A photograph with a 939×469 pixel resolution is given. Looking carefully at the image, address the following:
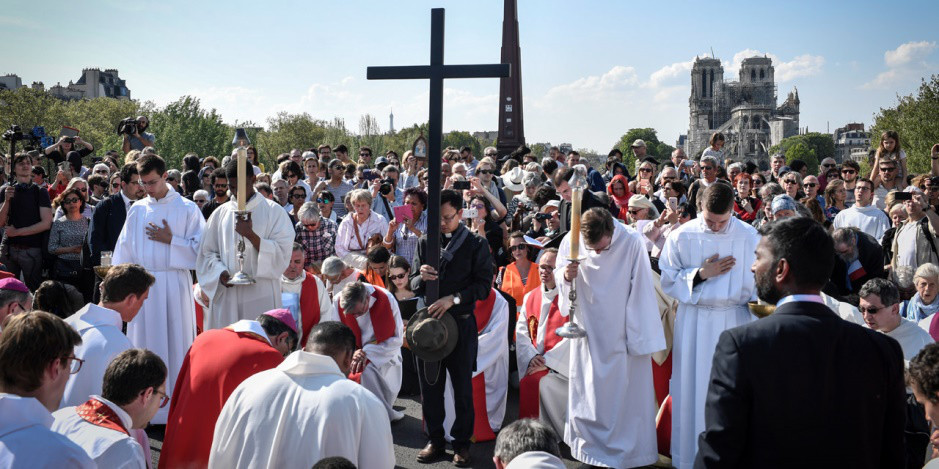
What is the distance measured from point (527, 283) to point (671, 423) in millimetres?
2600

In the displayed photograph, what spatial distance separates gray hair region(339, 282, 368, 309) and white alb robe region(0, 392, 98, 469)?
415 cm

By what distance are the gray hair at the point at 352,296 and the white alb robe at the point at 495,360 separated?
3.95 feet

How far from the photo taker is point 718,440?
3039 mm

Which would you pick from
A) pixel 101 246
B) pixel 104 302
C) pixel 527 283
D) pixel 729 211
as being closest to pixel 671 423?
pixel 729 211

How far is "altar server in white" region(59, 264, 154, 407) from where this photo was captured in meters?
4.96

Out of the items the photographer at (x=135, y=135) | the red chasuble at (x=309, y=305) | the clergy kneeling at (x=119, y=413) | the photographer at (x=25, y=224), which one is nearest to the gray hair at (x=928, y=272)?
the red chasuble at (x=309, y=305)

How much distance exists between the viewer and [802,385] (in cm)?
297

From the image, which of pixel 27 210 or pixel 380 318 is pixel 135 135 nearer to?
pixel 27 210

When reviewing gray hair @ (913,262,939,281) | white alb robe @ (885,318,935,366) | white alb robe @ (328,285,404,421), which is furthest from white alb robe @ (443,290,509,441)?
gray hair @ (913,262,939,281)

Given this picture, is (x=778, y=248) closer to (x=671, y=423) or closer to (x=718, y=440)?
(x=718, y=440)

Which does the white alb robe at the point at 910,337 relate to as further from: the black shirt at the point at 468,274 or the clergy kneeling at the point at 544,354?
the black shirt at the point at 468,274

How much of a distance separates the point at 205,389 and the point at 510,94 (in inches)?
1043

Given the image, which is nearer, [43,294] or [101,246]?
[43,294]

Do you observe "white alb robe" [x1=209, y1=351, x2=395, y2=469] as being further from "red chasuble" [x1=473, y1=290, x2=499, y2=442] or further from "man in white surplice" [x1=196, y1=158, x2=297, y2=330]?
"red chasuble" [x1=473, y1=290, x2=499, y2=442]
